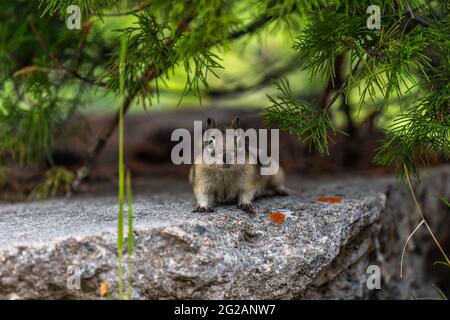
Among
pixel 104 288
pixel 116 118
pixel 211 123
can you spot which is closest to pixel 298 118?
pixel 211 123

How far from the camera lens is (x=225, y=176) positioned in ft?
11.0

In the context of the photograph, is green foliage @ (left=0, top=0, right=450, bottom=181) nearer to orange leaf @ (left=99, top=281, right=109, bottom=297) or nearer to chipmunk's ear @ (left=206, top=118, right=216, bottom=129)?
chipmunk's ear @ (left=206, top=118, right=216, bottom=129)

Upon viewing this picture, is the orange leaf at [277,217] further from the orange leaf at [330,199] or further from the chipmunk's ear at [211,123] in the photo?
the chipmunk's ear at [211,123]

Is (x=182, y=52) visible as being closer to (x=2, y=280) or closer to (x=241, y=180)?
(x=241, y=180)

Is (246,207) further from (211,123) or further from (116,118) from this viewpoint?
(116,118)

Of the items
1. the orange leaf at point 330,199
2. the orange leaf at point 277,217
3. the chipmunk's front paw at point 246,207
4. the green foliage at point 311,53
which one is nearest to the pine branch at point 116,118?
the green foliage at point 311,53

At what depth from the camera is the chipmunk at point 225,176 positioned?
3119 mm

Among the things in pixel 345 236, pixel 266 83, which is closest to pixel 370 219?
pixel 345 236

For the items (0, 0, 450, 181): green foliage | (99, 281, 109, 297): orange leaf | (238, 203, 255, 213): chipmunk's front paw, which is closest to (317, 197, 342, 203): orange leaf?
(0, 0, 450, 181): green foliage

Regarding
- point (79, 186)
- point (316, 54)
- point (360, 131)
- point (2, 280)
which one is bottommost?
point (2, 280)

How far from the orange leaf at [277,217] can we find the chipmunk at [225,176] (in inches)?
4.9

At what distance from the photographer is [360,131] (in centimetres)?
521

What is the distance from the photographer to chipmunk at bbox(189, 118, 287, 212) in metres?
3.12

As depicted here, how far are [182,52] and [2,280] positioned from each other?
1.33 m
